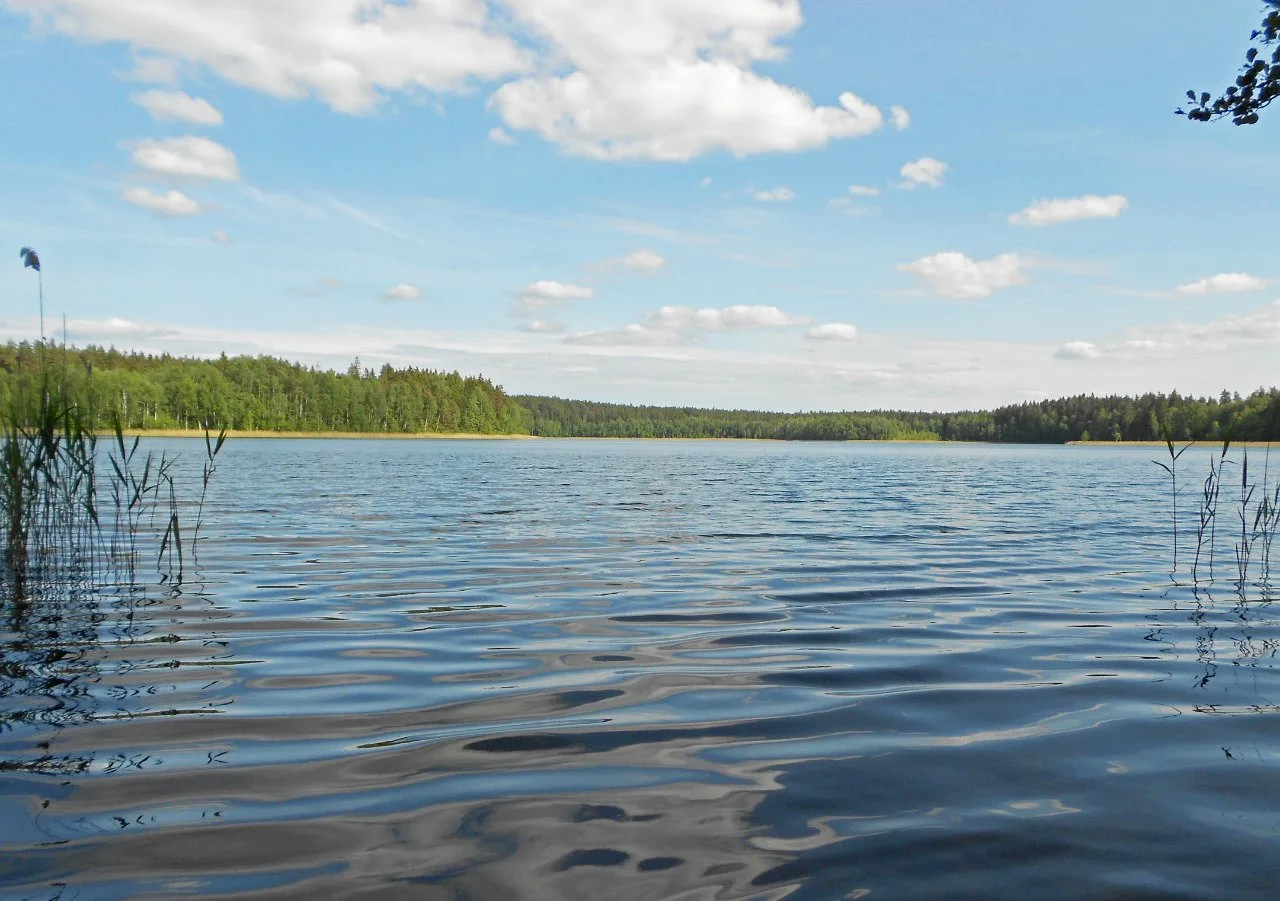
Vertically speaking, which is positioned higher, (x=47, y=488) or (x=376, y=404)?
(x=376, y=404)

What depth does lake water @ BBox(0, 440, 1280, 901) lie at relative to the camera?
3.61 metres

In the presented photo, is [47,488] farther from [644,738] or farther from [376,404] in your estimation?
[376,404]

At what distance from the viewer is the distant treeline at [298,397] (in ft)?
401

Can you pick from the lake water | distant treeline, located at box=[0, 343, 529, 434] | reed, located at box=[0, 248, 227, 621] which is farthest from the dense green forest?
the lake water

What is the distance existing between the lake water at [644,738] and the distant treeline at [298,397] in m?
104

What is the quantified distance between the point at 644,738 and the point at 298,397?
15750cm

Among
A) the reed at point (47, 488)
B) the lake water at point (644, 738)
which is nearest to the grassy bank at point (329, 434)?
the reed at point (47, 488)

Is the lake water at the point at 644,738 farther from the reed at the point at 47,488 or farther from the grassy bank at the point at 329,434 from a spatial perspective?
the grassy bank at the point at 329,434

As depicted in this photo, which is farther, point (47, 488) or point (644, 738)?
point (47, 488)

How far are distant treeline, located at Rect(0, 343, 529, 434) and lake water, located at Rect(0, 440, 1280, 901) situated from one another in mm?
104178

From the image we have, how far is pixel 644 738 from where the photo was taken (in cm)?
528

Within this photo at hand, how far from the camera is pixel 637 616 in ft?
30.1

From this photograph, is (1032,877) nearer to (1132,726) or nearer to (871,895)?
(871,895)

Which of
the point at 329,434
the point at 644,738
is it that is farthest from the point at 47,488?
the point at 329,434
